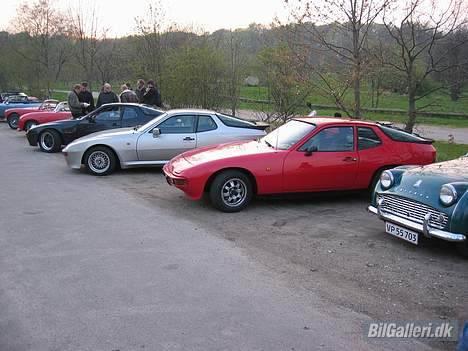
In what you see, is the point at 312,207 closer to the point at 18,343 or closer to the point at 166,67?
the point at 18,343

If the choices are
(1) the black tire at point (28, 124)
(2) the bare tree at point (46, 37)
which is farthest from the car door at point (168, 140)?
(2) the bare tree at point (46, 37)

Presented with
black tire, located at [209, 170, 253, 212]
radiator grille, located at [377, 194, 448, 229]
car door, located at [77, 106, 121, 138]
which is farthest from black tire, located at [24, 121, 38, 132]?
radiator grille, located at [377, 194, 448, 229]

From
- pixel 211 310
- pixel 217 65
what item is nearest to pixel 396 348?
pixel 211 310

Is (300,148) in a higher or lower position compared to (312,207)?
higher

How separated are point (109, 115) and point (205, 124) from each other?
10.5 feet

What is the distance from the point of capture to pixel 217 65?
1872 cm

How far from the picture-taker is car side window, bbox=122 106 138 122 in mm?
12797

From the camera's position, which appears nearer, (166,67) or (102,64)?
(166,67)

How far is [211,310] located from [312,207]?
13.5 feet

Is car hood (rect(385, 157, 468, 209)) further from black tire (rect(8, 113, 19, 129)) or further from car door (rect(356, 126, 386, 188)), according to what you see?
black tire (rect(8, 113, 19, 129))

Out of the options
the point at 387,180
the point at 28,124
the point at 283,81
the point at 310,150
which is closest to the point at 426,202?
the point at 387,180

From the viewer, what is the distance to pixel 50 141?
14602 mm

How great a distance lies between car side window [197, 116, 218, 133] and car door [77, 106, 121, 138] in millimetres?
2777

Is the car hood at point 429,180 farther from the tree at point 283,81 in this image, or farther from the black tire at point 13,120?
the black tire at point 13,120
